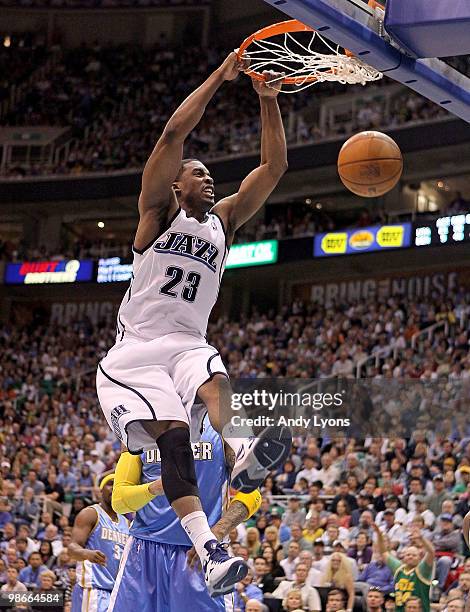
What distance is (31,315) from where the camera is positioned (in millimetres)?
30484

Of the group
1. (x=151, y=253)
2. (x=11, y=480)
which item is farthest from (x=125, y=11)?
(x=151, y=253)

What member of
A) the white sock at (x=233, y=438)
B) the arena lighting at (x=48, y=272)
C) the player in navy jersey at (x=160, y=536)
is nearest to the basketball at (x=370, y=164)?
the player in navy jersey at (x=160, y=536)

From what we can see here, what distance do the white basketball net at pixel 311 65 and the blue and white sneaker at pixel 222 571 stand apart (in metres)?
2.42

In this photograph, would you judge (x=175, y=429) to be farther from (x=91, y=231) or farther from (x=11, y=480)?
(x=91, y=231)

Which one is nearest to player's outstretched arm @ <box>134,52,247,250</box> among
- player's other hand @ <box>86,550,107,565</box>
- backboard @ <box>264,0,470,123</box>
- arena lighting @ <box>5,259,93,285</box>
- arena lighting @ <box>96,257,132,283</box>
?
backboard @ <box>264,0,470,123</box>

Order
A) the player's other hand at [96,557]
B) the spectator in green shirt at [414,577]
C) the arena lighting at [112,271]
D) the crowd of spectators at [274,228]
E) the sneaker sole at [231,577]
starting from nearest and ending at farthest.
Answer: the sneaker sole at [231,577]
the player's other hand at [96,557]
the spectator in green shirt at [414,577]
the crowd of spectators at [274,228]
the arena lighting at [112,271]

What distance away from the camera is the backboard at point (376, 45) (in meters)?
4.50

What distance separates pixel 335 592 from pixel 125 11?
27242 millimetres

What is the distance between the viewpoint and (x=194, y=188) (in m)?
4.95

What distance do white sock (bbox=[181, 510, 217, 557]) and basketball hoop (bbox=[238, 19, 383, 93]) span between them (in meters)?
2.15

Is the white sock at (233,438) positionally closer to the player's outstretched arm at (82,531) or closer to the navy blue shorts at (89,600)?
the player's outstretched arm at (82,531)

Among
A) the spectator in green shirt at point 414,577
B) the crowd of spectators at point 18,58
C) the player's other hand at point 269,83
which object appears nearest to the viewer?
the player's other hand at point 269,83

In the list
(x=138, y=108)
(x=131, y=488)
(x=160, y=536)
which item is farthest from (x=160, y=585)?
(x=138, y=108)

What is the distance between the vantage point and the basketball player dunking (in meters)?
4.43
